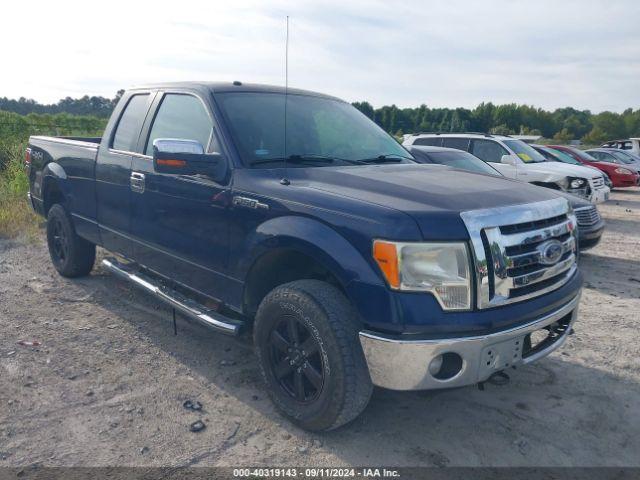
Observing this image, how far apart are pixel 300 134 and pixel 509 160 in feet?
26.9

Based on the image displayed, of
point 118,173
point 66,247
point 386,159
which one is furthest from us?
point 66,247

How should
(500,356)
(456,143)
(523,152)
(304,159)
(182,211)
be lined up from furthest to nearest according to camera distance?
(456,143) < (523,152) < (182,211) < (304,159) < (500,356)

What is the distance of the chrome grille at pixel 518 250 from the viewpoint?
2.62m

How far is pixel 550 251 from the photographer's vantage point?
9.50ft

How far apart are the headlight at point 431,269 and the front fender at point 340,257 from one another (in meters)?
0.08

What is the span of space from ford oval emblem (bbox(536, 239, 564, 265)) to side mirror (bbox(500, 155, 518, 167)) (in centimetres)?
840

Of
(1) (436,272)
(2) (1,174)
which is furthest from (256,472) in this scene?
(2) (1,174)

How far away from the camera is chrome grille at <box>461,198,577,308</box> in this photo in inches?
103

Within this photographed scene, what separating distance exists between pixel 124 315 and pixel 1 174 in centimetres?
898

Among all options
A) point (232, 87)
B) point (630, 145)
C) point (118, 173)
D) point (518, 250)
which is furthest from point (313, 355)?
point (630, 145)

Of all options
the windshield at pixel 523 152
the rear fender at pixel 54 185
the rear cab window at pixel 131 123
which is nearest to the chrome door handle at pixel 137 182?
the rear cab window at pixel 131 123

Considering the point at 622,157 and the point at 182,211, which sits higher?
the point at 182,211

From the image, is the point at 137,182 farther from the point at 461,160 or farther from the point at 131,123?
the point at 461,160

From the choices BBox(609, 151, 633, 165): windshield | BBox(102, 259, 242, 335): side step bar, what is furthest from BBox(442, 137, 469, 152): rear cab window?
BBox(609, 151, 633, 165): windshield
